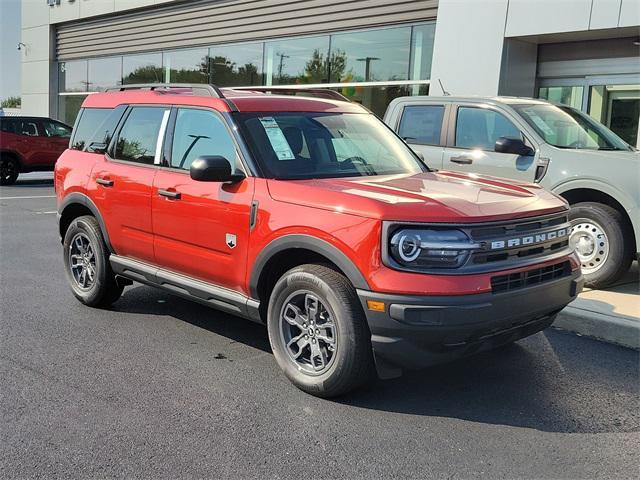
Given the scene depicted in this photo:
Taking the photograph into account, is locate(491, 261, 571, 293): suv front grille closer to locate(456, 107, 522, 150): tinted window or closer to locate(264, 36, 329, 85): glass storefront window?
locate(456, 107, 522, 150): tinted window

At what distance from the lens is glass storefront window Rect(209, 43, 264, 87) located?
1773 centimetres

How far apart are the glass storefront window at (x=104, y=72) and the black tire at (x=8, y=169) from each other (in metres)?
7.12

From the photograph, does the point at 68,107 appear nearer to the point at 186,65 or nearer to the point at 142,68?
the point at 142,68

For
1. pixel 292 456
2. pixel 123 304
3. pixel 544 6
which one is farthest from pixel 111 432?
pixel 544 6

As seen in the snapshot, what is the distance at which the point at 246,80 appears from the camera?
18.2 meters

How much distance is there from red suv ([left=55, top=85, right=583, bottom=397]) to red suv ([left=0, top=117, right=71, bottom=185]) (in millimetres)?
12410

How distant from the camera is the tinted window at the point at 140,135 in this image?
204 inches

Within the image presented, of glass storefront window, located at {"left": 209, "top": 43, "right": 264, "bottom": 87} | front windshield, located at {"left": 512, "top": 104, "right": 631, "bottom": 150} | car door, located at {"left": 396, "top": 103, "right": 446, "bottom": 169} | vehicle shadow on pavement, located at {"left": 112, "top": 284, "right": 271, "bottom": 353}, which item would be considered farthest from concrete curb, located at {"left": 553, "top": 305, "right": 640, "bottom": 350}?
glass storefront window, located at {"left": 209, "top": 43, "right": 264, "bottom": 87}

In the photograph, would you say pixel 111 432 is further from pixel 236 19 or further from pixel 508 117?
pixel 236 19

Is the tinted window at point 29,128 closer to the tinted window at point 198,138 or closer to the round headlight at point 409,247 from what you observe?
the tinted window at point 198,138

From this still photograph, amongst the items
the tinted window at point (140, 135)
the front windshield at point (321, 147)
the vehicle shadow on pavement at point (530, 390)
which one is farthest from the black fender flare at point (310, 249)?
the tinted window at point (140, 135)

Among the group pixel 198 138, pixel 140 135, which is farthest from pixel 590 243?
pixel 140 135

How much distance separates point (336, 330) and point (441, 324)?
2.13 feet

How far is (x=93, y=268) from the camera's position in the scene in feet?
19.0
